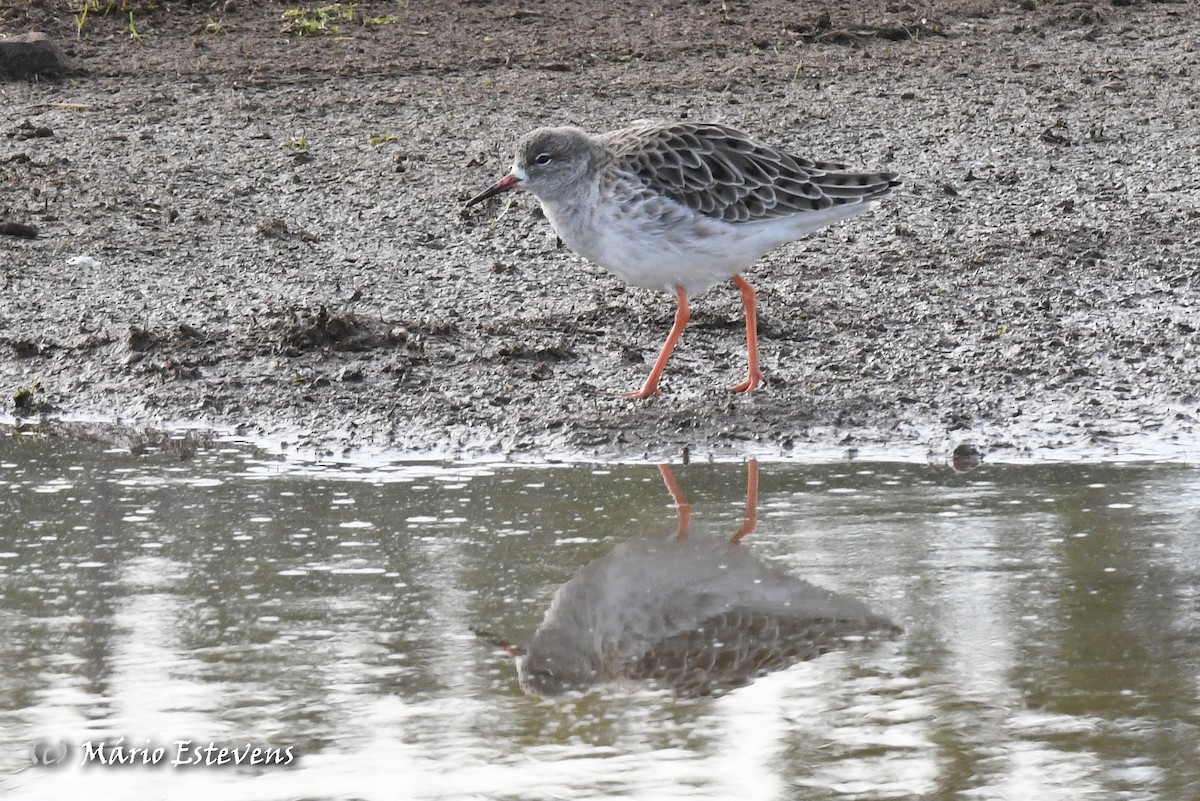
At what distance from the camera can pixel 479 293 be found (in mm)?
8453

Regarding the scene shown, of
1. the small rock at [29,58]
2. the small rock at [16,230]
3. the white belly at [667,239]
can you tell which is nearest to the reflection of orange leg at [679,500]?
the white belly at [667,239]

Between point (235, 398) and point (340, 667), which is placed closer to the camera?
point (340, 667)

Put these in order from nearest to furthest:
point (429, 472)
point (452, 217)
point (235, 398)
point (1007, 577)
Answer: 1. point (1007, 577)
2. point (429, 472)
3. point (235, 398)
4. point (452, 217)

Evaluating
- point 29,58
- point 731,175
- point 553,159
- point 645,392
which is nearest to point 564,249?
point 553,159

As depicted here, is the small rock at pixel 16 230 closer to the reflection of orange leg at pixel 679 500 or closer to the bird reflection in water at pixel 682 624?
the reflection of orange leg at pixel 679 500

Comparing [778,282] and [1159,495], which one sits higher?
[778,282]

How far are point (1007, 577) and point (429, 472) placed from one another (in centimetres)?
228

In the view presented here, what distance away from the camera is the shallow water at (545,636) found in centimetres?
395

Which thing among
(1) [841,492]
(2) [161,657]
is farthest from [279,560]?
(1) [841,492]

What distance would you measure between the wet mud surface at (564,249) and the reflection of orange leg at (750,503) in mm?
244

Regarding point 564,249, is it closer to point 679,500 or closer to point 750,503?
point 679,500

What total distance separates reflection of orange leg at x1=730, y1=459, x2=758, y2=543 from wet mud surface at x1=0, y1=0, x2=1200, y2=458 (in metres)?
0.24

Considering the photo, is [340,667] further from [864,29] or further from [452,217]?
[864,29]

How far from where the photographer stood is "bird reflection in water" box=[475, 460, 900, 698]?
4531mm
